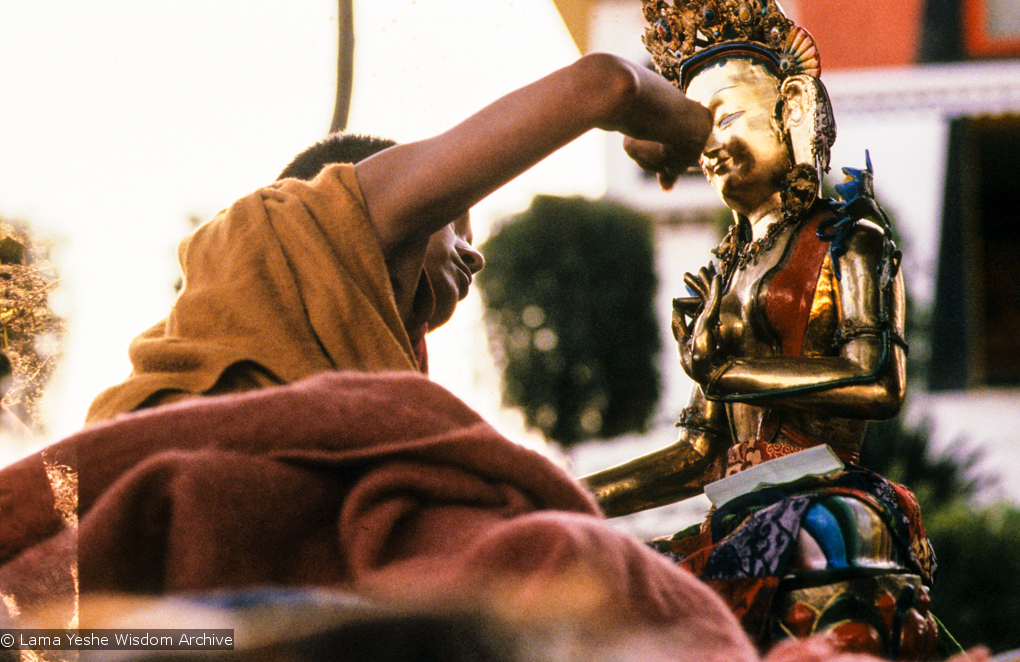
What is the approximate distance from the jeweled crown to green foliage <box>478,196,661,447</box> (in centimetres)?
391

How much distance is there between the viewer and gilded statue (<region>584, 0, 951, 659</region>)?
0.94 m

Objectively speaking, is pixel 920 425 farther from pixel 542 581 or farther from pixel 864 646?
pixel 542 581

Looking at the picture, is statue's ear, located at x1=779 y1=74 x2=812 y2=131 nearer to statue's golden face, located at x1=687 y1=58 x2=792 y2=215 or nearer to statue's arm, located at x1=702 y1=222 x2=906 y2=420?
statue's golden face, located at x1=687 y1=58 x2=792 y2=215

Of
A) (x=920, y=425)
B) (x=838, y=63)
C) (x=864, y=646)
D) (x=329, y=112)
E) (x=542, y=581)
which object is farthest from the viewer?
(x=838, y=63)

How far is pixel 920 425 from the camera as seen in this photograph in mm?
4367

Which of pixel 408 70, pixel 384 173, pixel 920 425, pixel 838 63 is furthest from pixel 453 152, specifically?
pixel 838 63

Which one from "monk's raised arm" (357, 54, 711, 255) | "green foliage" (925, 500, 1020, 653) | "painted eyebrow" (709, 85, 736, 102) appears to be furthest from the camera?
"green foliage" (925, 500, 1020, 653)

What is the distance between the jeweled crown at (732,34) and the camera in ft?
3.79

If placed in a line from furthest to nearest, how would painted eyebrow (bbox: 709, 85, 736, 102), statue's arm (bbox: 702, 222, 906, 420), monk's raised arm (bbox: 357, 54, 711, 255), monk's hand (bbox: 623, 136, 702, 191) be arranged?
painted eyebrow (bbox: 709, 85, 736, 102), statue's arm (bbox: 702, 222, 906, 420), monk's hand (bbox: 623, 136, 702, 191), monk's raised arm (bbox: 357, 54, 711, 255)

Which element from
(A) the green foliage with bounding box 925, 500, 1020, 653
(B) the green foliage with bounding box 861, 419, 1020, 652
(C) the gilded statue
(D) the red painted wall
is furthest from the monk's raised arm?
(D) the red painted wall

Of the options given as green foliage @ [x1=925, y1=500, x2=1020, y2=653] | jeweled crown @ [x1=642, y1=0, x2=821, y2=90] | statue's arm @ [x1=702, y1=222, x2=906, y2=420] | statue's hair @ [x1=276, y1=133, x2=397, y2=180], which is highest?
jeweled crown @ [x1=642, y1=0, x2=821, y2=90]

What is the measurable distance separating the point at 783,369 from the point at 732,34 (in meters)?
0.40

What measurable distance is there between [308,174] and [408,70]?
0.88ft

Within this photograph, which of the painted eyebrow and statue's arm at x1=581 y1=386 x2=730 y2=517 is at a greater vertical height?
the painted eyebrow
